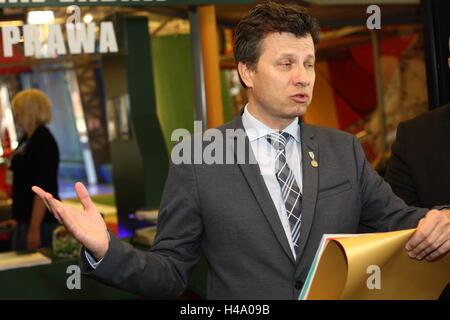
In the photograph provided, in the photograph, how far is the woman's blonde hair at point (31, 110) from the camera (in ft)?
16.2

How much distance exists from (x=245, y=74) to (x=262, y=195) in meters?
0.42

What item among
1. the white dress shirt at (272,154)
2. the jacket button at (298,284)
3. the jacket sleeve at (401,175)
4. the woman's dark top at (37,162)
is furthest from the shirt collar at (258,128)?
the woman's dark top at (37,162)

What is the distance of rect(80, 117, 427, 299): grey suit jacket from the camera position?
5.89 ft

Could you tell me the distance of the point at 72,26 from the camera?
143 inches

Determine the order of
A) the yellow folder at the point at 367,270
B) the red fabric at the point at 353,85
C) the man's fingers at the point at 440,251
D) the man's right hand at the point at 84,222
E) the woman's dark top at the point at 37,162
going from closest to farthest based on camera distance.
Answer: the yellow folder at the point at 367,270, the man's right hand at the point at 84,222, the man's fingers at the point at 440,251, the woman's dark top at the point at 37,162, the red fabric at the point at 353,85

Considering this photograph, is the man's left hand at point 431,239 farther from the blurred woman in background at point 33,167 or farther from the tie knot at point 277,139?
the blurred woman in background at point 33,167

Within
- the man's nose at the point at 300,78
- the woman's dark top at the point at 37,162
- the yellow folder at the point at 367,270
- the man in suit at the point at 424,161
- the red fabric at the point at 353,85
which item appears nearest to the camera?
the yellow folder at the point at 367,270

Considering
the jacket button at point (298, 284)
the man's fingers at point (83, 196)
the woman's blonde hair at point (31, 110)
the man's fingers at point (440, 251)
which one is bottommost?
the jacket button at point (298, 284)

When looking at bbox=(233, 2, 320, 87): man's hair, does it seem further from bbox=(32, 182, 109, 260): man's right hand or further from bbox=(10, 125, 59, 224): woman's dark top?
bbox=(10, 125, 59, 224): woman's dark top

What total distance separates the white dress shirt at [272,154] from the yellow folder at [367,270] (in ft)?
0.99

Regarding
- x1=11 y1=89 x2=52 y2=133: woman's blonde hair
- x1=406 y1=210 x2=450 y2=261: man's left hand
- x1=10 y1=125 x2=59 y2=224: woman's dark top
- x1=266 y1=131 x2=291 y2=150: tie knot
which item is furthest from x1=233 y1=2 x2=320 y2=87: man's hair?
x1=11 y1=89 x2=52 y2=133: woman's blonde hair

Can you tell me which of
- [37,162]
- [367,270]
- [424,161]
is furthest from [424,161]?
[37,162]

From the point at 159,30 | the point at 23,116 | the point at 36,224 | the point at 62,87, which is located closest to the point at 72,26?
the point at 23,116

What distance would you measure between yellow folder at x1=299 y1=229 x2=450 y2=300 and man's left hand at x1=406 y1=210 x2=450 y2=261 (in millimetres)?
19
